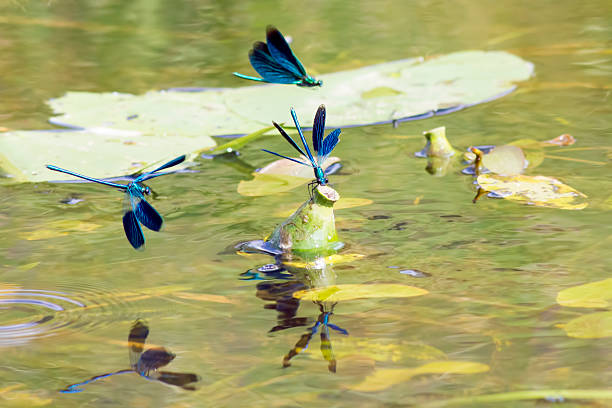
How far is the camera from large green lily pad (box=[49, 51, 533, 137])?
2.71 m

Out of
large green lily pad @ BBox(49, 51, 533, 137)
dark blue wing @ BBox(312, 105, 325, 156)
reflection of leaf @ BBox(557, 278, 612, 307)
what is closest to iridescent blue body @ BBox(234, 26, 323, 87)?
dark blue wing @ BBox(312, 105, 325, 156)

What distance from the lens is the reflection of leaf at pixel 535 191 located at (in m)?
1.78

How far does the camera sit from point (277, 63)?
62.1 inches

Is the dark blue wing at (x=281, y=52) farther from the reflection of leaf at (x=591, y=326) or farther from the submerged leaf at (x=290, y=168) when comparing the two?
the reflection of leaf at (x=591, y=326)

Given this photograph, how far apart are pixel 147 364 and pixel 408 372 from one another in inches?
16.9

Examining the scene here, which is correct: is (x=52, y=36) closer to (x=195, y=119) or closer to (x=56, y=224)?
(x=195, y=119)

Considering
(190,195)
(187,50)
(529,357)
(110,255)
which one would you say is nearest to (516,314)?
(529,357)

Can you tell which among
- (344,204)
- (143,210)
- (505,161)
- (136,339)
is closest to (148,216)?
(143,210)

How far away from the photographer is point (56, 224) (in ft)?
6.02

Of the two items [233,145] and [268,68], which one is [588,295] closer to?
[268,68]

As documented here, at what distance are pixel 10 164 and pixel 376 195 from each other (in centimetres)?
120

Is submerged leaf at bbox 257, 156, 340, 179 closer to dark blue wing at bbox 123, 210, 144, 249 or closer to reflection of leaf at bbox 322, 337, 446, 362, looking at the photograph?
dark blue wing at bbox 123, 210, 144, 249

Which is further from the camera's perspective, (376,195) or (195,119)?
(195,119)

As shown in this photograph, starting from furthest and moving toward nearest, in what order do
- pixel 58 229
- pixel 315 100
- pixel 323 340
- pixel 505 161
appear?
pixel 315 100, pixel 505 161, pixel 58 229, pixel 323 340
